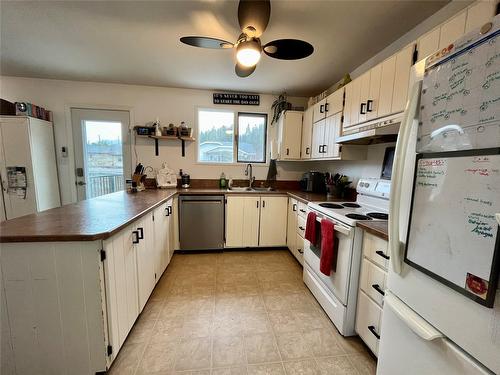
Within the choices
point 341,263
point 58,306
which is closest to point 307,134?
point 341,263

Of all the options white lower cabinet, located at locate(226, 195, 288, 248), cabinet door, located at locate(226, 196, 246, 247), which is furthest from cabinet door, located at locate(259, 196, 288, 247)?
cabinet door, located at locate(226, 196, 246, 247)

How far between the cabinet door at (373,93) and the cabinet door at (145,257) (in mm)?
2165

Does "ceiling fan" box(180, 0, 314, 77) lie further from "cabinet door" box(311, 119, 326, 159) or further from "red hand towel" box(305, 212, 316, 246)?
"red hand towel" box(305, 212, 316, 246)

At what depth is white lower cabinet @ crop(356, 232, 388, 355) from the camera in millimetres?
1347

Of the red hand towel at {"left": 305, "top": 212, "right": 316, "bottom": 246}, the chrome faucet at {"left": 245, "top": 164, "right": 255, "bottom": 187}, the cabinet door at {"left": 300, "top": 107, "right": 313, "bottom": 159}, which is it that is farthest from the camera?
the chrome faucet at {"left": 245, "top": 164, "right": 255, "bottom": 187}

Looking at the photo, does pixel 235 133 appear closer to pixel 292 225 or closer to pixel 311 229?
pixel 292 225

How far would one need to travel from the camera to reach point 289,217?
Result: 316cm

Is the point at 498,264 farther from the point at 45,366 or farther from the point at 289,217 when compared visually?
the point at 289,217

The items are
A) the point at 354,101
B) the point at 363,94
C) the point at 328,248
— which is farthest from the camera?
the point at 354,101

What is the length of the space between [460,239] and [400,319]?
0.50 meters

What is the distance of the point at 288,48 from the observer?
1554mm

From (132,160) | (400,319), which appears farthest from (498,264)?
(132,160)

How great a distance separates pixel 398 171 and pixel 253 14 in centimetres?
139

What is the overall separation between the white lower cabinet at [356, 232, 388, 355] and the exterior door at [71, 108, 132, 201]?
3413mm
